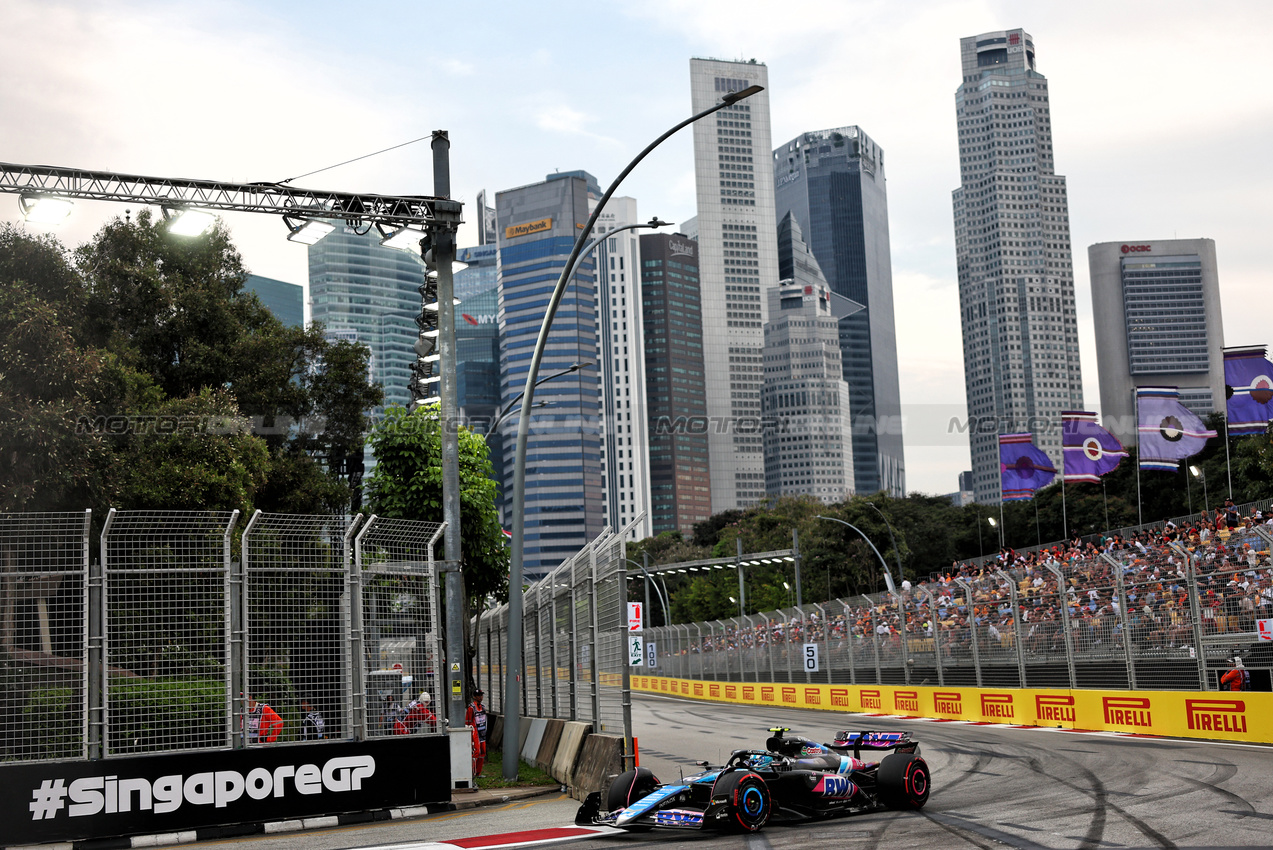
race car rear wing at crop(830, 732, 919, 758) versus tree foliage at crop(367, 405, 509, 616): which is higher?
tree foliage at crop(367, 405, 509, 616)

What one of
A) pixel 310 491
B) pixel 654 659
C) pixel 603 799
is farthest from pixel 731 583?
pixel 603 799

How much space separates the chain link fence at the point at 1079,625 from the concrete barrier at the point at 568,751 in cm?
961

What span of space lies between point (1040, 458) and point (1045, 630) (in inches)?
1409

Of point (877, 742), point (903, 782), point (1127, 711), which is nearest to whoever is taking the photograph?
point (903, 782)

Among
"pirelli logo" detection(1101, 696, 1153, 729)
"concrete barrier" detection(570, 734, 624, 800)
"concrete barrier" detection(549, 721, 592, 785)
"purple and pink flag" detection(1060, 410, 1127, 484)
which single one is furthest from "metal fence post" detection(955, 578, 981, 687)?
"purple and pink flag" detection(1060, 410, 1127, 484)

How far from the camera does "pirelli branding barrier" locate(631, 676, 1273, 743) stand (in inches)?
667

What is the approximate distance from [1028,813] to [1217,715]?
7826 mm

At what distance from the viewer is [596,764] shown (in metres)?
14.3

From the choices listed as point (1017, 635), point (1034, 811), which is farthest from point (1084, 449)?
point (1034, 811)

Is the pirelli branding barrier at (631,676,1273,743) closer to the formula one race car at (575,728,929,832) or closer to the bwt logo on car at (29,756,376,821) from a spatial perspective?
the formula one race car at (575,728,929,832)

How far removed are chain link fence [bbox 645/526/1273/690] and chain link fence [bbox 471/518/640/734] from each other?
891 cm

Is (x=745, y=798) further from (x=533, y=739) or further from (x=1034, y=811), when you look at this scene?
(x=533, y=739)

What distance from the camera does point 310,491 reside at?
106 feet

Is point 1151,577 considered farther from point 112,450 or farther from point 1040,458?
point 1040,458
